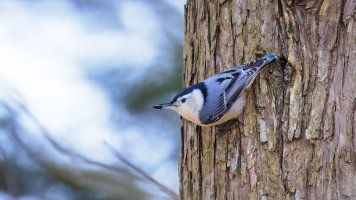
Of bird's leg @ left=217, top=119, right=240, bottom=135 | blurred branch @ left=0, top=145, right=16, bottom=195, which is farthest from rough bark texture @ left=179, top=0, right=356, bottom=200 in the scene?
blurred branch @ left=0, top=145, right=16, bottom=195

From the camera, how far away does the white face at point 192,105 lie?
2.11 metres

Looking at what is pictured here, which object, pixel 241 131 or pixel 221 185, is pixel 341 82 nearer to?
pixel 241 131

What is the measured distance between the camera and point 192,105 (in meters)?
2.13

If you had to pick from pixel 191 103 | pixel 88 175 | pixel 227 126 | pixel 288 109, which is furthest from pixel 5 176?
pixel 288 109

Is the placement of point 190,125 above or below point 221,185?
above

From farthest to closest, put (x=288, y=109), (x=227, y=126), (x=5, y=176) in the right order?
(x=5, y=176) → (x=227, y=126) → (x=288, y=109)

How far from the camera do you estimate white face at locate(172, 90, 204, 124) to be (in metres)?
2.11

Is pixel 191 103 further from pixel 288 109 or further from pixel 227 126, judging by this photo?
pixel 288 109

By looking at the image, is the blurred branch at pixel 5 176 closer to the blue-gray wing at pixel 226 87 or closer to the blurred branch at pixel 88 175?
the blurred branch at pixel 88 175

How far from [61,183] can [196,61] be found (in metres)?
1.11

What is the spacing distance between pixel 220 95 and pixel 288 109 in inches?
10.9

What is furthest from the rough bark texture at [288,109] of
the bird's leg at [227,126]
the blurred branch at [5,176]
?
the blurred branch at [5,176]

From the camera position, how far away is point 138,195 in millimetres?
2875

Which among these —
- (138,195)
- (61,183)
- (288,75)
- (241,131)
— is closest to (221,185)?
(241,131)
